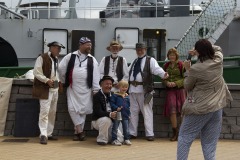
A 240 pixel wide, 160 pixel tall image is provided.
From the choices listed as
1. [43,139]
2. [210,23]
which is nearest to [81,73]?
[43,139]

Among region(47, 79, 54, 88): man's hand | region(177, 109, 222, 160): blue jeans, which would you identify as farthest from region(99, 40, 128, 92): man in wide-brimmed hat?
region(177, 109, 222, 160): blue jeans

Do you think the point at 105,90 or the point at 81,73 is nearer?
the point at 105,90

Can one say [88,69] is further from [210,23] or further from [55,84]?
[210,23]

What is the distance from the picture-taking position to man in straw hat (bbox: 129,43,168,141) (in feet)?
29.8

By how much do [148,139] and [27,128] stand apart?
88.1 inches

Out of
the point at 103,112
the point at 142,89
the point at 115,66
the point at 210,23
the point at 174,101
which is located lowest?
the point at 103,112

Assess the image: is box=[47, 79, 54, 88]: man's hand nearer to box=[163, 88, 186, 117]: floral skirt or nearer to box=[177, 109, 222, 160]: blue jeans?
box=[163, 88, 186, 117]: floral skirt

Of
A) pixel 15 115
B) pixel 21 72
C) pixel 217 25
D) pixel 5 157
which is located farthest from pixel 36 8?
pixel 5 157

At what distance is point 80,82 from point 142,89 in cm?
116

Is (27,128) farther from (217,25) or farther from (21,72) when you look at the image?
(217,25)

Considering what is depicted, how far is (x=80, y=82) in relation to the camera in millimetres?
8820

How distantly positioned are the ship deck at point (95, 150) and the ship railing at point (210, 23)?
22.8 feet

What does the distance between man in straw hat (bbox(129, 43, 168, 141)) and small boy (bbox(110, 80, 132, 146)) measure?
1.74 ft

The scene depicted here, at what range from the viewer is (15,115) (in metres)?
9.37
